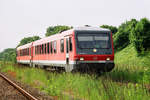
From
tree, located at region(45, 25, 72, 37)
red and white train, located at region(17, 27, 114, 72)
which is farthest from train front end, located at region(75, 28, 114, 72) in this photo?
tree, located at region(45, 25, 72, 37)

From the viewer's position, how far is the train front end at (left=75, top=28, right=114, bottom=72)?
13805mm

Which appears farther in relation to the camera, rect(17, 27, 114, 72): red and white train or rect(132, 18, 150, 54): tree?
rect(132, 18, 150, 54): tree

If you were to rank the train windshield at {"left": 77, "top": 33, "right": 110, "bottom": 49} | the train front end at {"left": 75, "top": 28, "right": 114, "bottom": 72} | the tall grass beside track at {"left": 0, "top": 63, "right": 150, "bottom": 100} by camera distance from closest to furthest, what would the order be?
the tall grass beside track at {"left": 0, "top": 63, "right": 150, "bottom": 100}
the train front end at {"left": 75, "top": 28, "right": 114, "bottom": 72}
the train windshield at {"left": 77, "top": 33, "right": 110, "bottom": 49}

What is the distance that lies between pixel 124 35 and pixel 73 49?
35.0 metres

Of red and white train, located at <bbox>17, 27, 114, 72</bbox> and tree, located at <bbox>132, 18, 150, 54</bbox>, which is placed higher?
tree, located at <bbox>132, 18, 150, 54</bbox>

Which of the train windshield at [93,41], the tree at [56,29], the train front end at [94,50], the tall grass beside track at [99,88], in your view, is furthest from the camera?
the tree at [56,29]

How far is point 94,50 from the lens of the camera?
1411 cm

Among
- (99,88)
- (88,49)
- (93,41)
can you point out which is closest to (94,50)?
(88,49)

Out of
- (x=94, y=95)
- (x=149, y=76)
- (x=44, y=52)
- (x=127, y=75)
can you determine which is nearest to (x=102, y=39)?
(x=127, y=75)

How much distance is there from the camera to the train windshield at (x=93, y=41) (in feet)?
46.5

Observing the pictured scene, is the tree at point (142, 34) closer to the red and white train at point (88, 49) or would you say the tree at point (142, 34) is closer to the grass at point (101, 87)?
the grass at point (101, 87)

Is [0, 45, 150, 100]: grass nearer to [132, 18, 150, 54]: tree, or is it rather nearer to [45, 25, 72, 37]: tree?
[132, 18, 150, 54]: tree

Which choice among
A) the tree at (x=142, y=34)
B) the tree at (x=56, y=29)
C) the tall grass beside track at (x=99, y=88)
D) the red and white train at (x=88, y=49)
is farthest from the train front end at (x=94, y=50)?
the tree at (x=56, y=29)

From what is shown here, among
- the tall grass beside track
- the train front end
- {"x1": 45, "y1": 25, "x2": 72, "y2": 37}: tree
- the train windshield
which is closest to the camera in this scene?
the tall grass beside track
